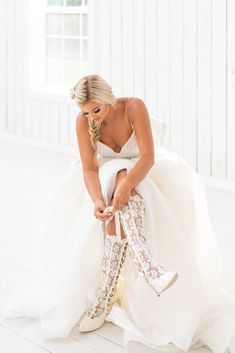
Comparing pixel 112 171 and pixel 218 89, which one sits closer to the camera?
pixel 112 171

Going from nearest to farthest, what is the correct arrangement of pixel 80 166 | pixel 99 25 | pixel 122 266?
pixel 122 266
pixel 80 166
pixel 99 25

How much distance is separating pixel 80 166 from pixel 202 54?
2457 millimetres

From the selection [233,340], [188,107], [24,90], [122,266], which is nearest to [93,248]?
[122,266]

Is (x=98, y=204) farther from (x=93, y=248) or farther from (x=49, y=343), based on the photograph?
(x=49, y=343)

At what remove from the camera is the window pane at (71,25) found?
20.5ft

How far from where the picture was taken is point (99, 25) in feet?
19.0

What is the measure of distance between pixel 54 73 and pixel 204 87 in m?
2.02

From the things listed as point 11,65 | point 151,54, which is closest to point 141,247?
point 151,54

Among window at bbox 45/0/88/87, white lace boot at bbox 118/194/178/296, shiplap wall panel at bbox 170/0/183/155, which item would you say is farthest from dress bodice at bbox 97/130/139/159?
window at bbox 45/0/88/87

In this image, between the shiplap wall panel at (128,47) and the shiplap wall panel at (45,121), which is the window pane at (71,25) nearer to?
the shiplap wall panel at (45,121)

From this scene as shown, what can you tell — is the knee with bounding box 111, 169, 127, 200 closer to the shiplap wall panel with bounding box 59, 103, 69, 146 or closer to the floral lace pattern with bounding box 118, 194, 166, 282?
the floral lace pattern with bounding box 118, 194, 166, 282

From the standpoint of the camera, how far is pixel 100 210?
98.8 inches

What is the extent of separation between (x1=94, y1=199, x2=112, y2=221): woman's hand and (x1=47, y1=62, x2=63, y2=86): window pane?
4.10 meters

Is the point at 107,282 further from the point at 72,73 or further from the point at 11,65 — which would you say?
the point at 11,65
